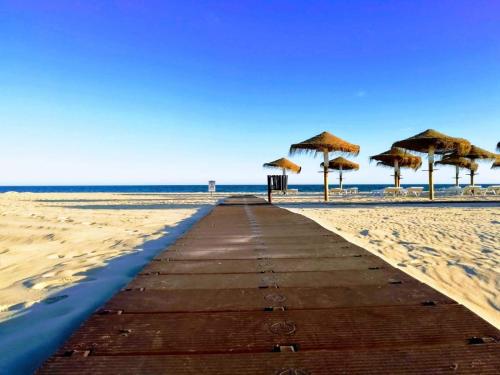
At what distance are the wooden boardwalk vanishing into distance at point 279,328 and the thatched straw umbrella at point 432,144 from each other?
49.8 ft

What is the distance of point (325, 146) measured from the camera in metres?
16.0

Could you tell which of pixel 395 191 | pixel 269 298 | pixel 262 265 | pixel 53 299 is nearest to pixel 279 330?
pixel 269 298

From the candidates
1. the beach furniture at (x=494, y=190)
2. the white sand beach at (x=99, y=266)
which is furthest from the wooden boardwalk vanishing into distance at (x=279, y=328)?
the beach furniture at (x=494, y=190)

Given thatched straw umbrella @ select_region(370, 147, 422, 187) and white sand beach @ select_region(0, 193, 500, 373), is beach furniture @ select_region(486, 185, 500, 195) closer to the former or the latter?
thatched straw umbrella @ select_region(370, 147, 422, 187)

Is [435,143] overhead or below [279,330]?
overhead

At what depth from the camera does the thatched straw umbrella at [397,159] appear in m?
22.9

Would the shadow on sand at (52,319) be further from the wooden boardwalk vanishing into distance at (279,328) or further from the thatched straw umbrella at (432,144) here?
the thatched straw umbrella at (432,144)

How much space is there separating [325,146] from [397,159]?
10214 mm

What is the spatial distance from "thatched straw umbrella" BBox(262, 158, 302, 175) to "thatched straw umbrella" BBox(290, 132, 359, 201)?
27.3ft

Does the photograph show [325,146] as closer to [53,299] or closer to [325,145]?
[325,145]

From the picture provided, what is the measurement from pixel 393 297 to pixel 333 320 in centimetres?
65

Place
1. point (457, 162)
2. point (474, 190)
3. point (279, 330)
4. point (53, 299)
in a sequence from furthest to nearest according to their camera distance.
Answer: point (457, 162) < point (474, 190) < point (53, 299) < point (279, 330)

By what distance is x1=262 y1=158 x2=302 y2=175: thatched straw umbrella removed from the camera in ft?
83.5

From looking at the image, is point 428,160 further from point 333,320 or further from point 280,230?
point 333,320
